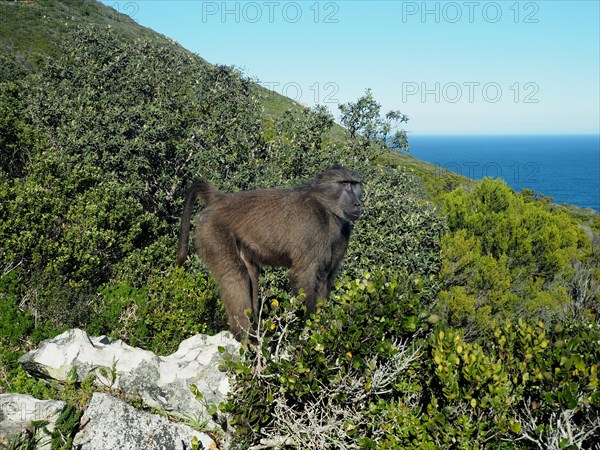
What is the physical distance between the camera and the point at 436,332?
3.53 metres

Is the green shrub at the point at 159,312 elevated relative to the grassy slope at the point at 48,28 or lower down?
lower down

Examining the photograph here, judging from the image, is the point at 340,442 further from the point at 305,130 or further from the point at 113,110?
the point at 113,110

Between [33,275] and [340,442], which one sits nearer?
[340,442]

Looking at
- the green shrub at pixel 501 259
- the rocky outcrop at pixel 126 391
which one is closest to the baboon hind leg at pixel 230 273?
the rocky outcrop at pixel 126 391

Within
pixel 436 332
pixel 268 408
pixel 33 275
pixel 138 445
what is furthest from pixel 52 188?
pixel 436 332

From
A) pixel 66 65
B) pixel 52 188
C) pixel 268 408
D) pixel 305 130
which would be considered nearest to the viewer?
pixel 268 408

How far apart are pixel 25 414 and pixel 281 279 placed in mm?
4135

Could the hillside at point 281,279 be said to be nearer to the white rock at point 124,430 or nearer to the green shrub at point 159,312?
the green shrub at point 159,312

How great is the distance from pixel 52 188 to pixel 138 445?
212 inches

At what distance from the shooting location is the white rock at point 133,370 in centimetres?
418

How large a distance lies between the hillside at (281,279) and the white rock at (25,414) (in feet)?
0.27

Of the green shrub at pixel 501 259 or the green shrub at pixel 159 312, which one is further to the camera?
the green shrub at pixel 501 259

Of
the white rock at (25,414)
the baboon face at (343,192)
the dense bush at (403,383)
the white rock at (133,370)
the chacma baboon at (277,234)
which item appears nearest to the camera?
the dense bush at (403,383)

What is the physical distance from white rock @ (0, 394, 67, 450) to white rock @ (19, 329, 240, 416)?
1.55 ft
